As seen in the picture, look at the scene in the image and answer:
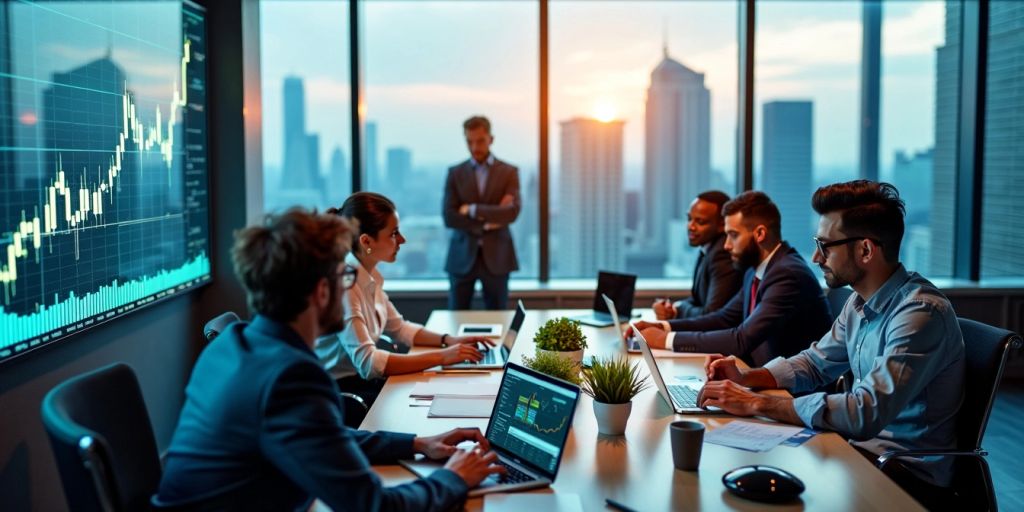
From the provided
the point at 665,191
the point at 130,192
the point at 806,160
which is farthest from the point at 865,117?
the point at 130,192

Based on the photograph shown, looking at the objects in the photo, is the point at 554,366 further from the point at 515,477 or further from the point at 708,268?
the point at 708,268

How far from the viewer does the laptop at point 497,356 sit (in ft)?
10.0

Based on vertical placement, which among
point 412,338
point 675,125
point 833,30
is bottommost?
point 412,338

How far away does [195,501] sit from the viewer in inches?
64.6

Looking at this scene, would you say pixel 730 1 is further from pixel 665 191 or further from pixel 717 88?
pixel 665 191

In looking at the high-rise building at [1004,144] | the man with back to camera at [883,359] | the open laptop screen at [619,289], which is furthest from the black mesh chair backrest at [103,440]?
the high-rise building at [1004,144]

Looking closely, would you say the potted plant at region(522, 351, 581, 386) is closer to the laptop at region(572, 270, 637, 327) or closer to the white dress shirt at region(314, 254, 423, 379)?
the white dress shirt at region(314, 254, 423, 379)

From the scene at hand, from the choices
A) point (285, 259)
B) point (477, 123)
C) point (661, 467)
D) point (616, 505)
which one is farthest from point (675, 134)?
point (285, 259)

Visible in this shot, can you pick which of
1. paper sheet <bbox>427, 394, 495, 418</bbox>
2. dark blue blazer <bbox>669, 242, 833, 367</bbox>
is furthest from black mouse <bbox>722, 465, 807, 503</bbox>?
dark blue blazer <bbox>669, 242, 833, 367</bbox>

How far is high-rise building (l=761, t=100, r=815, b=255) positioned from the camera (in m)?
6.26

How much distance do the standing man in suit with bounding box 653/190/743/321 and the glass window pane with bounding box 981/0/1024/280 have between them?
9.77 feet

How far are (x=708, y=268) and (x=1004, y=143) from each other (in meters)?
3.24

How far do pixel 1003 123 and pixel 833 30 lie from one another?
1361 millimetres

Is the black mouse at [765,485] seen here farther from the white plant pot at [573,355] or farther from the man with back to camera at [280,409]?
the white plant pot at [573,355]
